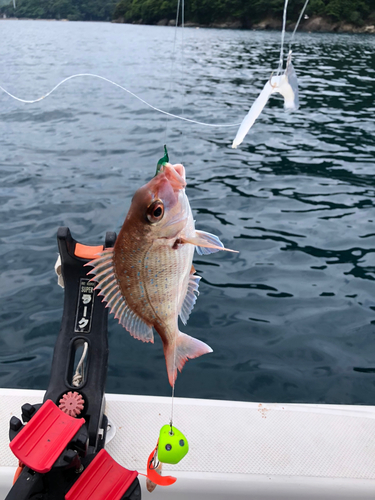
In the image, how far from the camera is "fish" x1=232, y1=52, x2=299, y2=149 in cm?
312

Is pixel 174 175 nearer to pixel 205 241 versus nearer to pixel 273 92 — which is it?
pixel 205 241

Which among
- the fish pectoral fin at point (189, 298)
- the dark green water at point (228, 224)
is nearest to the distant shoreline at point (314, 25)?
the dark green water at point (228, 224)

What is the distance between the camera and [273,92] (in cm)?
→ 322

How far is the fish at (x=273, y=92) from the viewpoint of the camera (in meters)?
3.12

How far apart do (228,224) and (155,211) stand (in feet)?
19.2

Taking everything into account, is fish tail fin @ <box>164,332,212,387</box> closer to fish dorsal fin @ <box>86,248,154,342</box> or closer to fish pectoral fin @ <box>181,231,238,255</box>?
fish dorsal fin @ <box>86,248,154,342</box>

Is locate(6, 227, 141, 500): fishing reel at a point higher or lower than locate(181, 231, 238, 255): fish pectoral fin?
lower

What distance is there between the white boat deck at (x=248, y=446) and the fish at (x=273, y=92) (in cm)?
188

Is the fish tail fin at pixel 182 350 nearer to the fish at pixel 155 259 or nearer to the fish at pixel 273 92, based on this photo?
the fish at pixel 155 259

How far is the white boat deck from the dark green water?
44.7 inches

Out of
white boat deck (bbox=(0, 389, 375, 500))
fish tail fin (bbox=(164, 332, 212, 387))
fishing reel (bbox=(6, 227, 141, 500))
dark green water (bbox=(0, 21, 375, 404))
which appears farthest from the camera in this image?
dark green water (bbox=(0, 21, 375, 404))

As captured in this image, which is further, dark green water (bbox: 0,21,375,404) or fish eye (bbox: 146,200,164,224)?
dark green water (bbox: 0,21,375,404)

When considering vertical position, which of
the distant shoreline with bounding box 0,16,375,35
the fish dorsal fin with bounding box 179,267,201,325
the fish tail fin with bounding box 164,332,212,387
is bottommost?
the fish tail fin with bounding box 164,332,212,387

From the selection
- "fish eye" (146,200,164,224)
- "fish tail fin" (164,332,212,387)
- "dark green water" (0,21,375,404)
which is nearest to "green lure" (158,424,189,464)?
"fish tail fin" (164,332,212,387)
